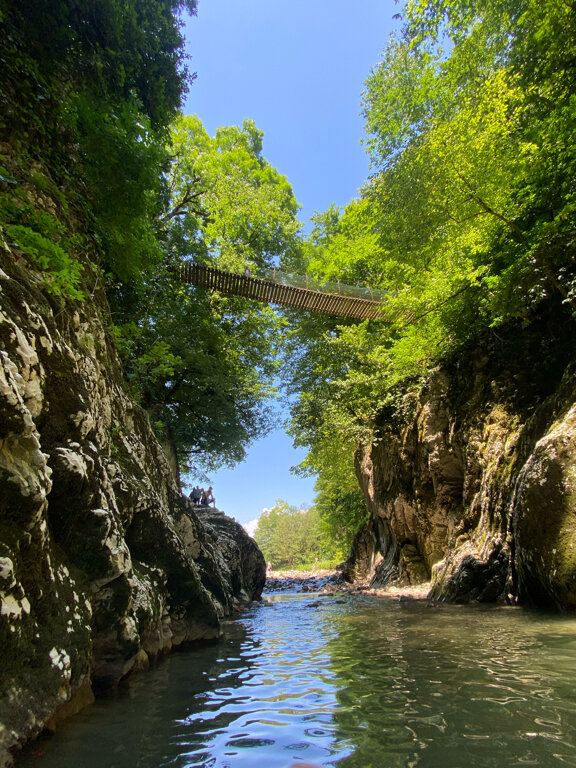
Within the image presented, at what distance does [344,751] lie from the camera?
206cm

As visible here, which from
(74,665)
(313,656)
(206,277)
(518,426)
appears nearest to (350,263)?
(206,277)

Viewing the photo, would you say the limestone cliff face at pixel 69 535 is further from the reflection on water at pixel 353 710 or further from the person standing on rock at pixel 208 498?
the person standing on rock at pixel 208 498

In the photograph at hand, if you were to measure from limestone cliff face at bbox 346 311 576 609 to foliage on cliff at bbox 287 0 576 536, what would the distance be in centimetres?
86

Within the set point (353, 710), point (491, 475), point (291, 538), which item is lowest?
point (291, 538)

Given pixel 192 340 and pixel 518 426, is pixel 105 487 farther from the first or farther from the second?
pixel 192 340

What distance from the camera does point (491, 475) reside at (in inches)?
351

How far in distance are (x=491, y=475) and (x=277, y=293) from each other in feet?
33.4

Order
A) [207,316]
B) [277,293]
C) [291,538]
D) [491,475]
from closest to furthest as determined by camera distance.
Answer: [491,475] → [277,293] → [207,316] → [291,538]

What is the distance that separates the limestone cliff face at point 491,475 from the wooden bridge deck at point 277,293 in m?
4.67

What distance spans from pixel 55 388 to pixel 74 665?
2.18 m

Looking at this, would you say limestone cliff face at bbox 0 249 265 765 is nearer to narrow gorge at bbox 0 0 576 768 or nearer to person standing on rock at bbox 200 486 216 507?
narrow gorge at bbox 0 0 576 768

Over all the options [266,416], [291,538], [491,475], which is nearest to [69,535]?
[491,475]

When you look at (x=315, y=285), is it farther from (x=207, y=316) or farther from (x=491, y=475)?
(x=491, y=475)

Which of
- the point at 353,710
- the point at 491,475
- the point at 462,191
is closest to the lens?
the point at 353,710
